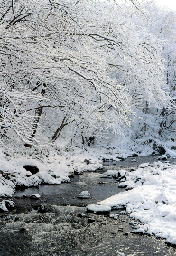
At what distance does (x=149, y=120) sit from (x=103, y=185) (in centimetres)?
2620

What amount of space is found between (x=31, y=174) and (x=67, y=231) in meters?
6.45

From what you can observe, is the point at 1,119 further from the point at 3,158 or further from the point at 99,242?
the point at 3,158

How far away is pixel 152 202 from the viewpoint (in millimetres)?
12453

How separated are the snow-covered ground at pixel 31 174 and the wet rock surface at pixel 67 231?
75cm

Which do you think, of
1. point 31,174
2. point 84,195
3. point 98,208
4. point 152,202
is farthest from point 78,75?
point 31,174

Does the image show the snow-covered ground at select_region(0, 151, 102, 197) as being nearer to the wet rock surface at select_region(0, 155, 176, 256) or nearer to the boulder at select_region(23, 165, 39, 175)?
the boulder at select_region(23, 165, 39, 175)

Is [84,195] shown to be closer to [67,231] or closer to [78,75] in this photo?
[67,231]

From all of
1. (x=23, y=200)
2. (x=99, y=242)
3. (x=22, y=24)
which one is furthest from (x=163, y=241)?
(x=22, y=24)

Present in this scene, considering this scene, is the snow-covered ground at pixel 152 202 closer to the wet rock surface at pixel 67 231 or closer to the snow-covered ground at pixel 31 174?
the wet rock surface at pixel 67 231

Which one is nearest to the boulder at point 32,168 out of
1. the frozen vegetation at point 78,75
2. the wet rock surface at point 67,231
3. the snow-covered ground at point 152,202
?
the frozen vegetation at point 78,75

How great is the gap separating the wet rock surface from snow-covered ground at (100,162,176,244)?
33cm

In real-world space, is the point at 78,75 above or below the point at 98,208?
above

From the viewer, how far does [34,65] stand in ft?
23.8

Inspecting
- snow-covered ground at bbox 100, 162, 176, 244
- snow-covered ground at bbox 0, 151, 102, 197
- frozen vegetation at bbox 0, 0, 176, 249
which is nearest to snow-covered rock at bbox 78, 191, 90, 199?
frozen vegetation at bbox 0, 0, 176, 249
